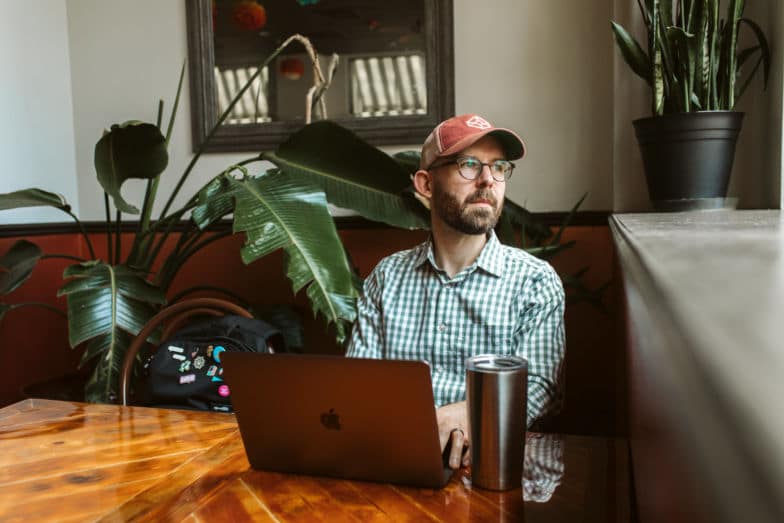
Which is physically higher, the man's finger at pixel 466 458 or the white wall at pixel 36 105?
the white wall at pixel 36 105

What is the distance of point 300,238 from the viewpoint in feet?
6.77

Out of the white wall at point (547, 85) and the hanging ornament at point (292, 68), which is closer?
the white wall at point (547, 85)

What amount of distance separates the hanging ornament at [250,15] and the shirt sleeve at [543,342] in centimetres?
179

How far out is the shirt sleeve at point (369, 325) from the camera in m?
1.84

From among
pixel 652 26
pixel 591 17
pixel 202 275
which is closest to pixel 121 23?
pixel 202 275

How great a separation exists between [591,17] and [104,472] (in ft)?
7.60

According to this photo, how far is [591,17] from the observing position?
2611mm

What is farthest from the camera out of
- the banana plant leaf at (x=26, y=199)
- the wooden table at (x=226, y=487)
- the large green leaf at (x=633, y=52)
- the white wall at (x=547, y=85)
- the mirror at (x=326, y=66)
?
the mirror at (x=326, y=66)

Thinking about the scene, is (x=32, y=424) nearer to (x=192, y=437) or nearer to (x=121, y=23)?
(x=192, y=437)

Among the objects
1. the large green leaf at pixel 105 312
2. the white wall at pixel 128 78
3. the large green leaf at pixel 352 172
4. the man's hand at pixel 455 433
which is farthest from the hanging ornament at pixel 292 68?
the man's hand at pixel 455 433

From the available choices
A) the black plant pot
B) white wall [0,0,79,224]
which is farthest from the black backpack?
white wall [0,0,79,224]

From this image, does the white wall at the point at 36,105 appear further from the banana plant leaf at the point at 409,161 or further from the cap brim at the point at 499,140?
the cap brim at the point at 499,140

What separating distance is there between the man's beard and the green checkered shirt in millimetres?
54

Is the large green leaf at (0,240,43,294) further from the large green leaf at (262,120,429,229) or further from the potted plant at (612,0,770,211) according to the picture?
the potted plant at (612,0,770,211)
